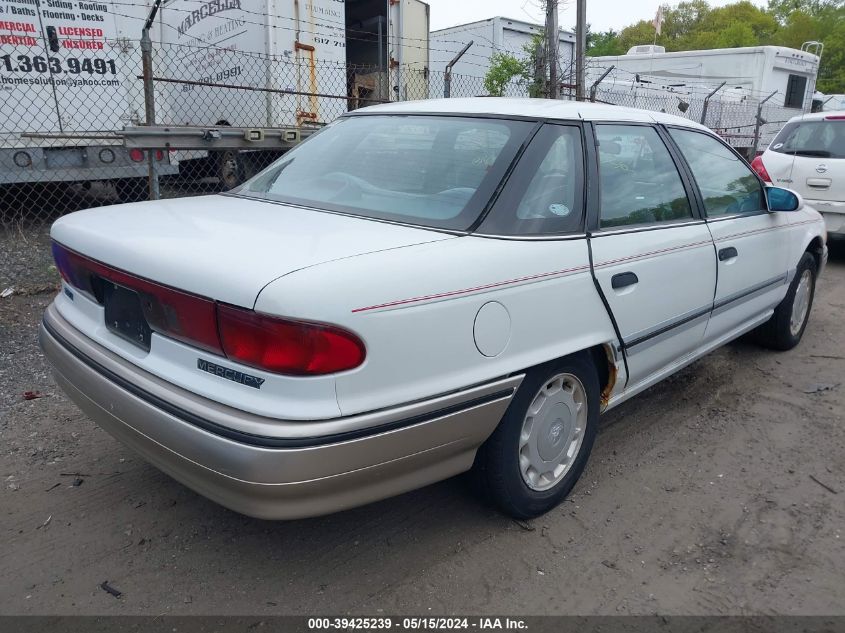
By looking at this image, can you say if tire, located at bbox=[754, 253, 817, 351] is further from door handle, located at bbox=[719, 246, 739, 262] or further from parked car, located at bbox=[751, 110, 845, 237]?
parked car, located at bbox=[751, 110, 845, 237]

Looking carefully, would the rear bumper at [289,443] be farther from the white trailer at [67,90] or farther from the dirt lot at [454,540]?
the white trailer at [67,90]

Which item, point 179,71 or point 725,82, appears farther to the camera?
point 725,82

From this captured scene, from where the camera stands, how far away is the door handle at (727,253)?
143 inches

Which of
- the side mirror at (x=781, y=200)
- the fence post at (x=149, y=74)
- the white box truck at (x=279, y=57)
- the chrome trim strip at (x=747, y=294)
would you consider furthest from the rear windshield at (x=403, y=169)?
the white box truck at (x=279, y=57)

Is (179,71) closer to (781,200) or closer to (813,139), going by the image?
(813,139)

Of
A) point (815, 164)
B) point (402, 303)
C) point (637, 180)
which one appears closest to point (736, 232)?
point (637, 180)

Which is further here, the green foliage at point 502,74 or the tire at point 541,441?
the green foliage at point 502,74

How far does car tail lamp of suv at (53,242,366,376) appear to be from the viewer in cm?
198

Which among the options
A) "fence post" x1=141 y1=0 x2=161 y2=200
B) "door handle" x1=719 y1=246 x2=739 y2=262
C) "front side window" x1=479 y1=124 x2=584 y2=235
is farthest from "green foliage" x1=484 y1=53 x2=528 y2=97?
"front side window" x1=479 y1=124 x2=584 y2=235

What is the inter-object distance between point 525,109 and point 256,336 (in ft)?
5.59

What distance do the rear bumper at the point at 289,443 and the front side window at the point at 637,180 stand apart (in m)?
1.08

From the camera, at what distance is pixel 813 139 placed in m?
7.95

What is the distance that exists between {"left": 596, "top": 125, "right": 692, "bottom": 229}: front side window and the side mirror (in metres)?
1.01

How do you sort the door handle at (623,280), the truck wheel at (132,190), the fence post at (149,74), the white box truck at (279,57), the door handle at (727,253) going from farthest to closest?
the truck wheel at (132,190) → the white box truck at (279,57) → the fence post at (149,74) → the door handle at (727,253) → the door handle at (623,280)
